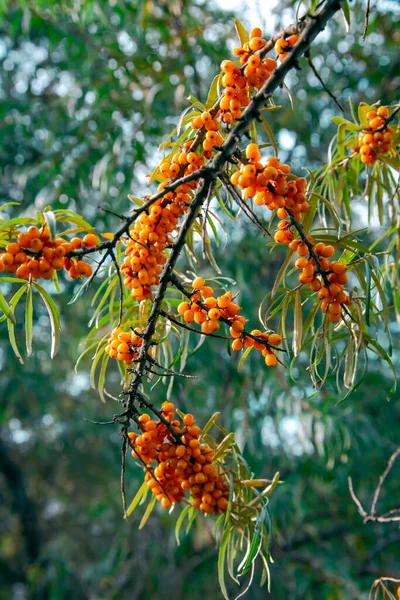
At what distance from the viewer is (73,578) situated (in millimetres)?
3451

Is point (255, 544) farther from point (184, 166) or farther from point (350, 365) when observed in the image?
point (184, 166)

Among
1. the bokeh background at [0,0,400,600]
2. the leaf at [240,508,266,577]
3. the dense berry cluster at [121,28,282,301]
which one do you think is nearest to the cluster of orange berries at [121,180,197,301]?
the dense berry cluster at [121,28,282,301]

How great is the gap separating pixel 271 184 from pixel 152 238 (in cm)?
16

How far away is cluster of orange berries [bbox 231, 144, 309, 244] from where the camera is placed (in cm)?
63

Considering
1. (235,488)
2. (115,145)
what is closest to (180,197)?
(235,488)

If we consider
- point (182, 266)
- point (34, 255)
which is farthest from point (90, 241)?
point (182, 266)

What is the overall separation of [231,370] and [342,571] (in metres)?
1.05

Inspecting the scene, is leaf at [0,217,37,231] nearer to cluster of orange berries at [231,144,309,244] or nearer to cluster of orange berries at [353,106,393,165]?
cluster of orange berries at [231,144,309,244]

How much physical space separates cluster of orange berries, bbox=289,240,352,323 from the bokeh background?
1232 mm

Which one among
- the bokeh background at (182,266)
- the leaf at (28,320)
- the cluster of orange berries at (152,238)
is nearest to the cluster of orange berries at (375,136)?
the cluster of orange berries at (152,238)

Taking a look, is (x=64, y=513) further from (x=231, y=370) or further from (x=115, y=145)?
(x=115, y=145)

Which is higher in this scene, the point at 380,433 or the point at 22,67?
the point at 22,67

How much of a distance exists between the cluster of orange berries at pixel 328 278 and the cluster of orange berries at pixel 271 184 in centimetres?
5

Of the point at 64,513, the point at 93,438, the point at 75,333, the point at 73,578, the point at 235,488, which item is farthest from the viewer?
the point at 64,513
